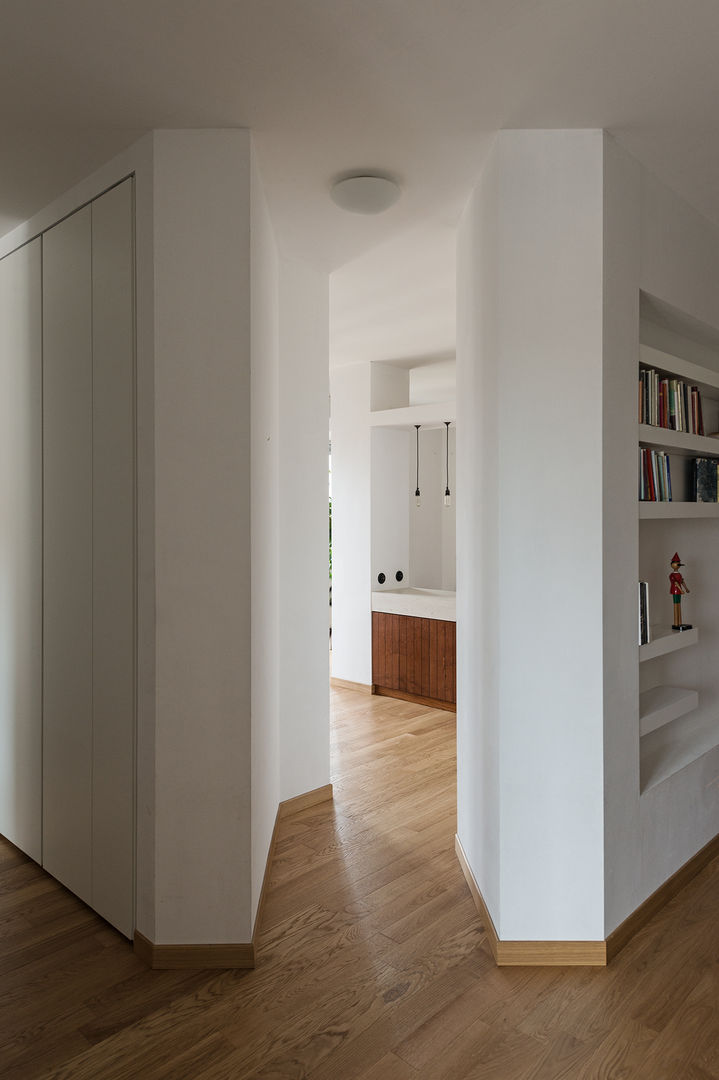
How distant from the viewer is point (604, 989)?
2119mm

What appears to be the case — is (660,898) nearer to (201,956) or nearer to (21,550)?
(201,956)

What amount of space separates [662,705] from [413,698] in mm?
2785

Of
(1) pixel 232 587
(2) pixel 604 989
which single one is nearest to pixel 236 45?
(1) pixel 232 587

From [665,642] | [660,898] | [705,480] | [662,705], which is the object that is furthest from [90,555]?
[705,480]

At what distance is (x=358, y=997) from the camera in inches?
82.3

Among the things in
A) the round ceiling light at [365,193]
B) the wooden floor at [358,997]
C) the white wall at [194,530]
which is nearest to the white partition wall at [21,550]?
the wooden floor at [358,997]

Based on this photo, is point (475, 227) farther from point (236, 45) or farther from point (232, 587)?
point (232, 587)

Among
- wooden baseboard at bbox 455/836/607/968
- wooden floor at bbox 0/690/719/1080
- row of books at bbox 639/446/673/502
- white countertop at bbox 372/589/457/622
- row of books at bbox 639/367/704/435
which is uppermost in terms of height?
row of books at bbox 639/367/704/435

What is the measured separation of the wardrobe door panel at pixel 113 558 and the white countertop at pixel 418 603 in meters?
3.01

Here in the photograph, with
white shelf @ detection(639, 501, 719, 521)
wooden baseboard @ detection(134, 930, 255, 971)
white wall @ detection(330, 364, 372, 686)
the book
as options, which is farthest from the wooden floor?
white wall @ detection(330, 364, 372, 686)

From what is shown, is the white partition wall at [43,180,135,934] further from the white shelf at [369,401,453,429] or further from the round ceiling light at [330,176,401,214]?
the white shelf at [369,401,453,429]

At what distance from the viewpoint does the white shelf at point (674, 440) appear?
8.14 feet

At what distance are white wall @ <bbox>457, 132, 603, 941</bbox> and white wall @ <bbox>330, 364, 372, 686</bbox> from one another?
11.1 ft

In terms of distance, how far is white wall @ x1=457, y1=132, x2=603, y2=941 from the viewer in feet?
7.28
